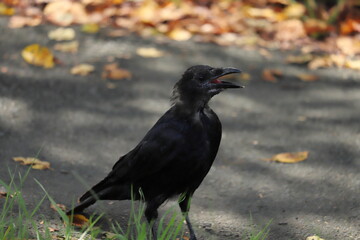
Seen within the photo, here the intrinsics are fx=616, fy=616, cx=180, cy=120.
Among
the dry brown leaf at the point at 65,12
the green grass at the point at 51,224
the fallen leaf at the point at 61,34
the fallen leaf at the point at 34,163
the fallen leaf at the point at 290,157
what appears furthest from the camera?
the dry brown leaf at the point at 65,12

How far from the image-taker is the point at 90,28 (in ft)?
23.0

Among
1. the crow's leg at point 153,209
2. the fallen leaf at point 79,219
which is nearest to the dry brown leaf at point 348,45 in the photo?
the crow's leg at point 153,209

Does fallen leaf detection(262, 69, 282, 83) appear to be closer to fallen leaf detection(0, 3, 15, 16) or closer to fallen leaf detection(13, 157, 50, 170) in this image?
fallen leaf detection(13, 157, 50, 170)

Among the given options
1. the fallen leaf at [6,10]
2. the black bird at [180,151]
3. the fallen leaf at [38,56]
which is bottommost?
the fallen leaf at [38,56]

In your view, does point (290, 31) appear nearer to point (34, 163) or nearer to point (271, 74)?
point (271, 74)

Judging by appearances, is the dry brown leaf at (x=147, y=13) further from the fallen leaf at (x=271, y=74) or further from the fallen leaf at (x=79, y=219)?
the fallen leaf at (x=79, y=219)

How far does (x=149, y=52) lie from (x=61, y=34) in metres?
1.03

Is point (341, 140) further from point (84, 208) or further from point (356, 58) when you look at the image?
point (84, 208)

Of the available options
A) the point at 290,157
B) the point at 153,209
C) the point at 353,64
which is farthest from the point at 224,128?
the point at 153,209

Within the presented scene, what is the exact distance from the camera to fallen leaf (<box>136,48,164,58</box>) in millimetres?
6660

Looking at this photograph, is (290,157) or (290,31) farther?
(290,31)

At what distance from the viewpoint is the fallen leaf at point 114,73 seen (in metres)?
6.31

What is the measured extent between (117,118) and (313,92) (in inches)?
79.7

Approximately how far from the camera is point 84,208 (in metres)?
3.96
